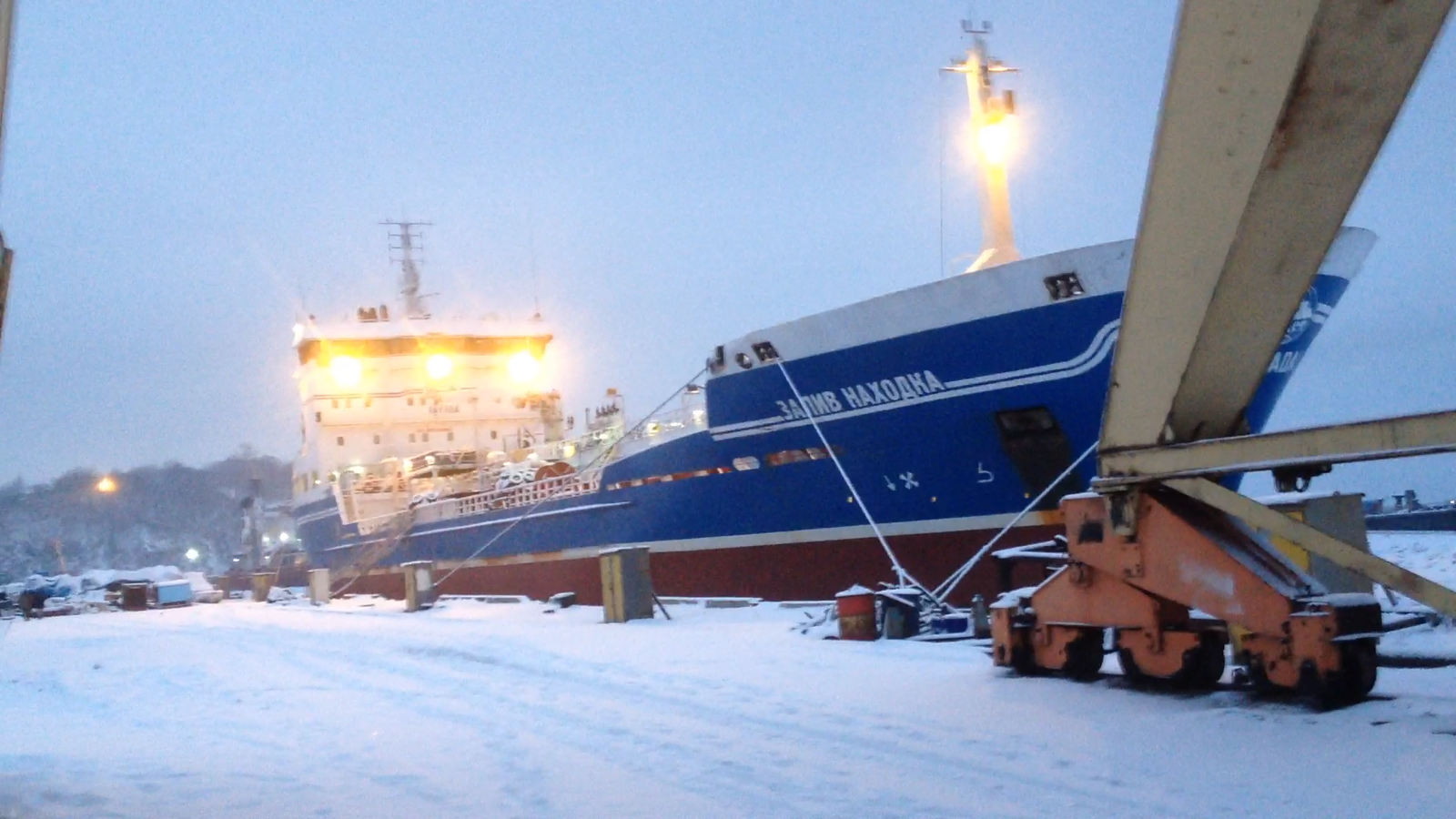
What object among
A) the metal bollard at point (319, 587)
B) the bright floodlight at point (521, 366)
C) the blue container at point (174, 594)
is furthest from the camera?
the bright floodlight at point (521, 366)

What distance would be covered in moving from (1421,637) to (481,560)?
1650 cm

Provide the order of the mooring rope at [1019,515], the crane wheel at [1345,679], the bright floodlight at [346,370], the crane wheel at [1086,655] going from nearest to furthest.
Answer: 1. the crane wheel at [1345,679]
2. the crane wheel at [1086,655]
3. the mooring rope at [1019,515]
4. the bright floodlight at [346,370]

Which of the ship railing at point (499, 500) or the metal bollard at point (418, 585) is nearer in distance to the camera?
the metal bollard at point (418, 585)

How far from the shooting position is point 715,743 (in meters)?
5.34

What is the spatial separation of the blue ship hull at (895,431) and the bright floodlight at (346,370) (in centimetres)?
1418

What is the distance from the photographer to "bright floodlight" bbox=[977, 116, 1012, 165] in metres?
13.4

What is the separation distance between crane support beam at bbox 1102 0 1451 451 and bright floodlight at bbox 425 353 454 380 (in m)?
24.2

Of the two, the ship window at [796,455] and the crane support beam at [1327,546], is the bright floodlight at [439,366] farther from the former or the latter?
the crane support beam at [1327,546]

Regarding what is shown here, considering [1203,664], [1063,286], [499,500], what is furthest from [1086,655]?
[499,500]

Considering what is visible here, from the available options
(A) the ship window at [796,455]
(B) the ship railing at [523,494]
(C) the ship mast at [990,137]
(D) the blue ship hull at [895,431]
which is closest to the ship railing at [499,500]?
(B) the ship railing at [523,494]

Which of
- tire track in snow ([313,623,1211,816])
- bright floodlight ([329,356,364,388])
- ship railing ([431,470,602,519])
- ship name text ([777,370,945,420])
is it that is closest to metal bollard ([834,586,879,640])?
tire track in snow ([313,623,1211,816])

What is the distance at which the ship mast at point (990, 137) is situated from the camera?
13422mm

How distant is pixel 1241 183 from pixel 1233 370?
971 millimetres

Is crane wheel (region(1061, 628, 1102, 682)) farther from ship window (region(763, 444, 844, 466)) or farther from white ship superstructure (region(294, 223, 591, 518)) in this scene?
white ship superstructure (region(294, 223, 591, 518))
